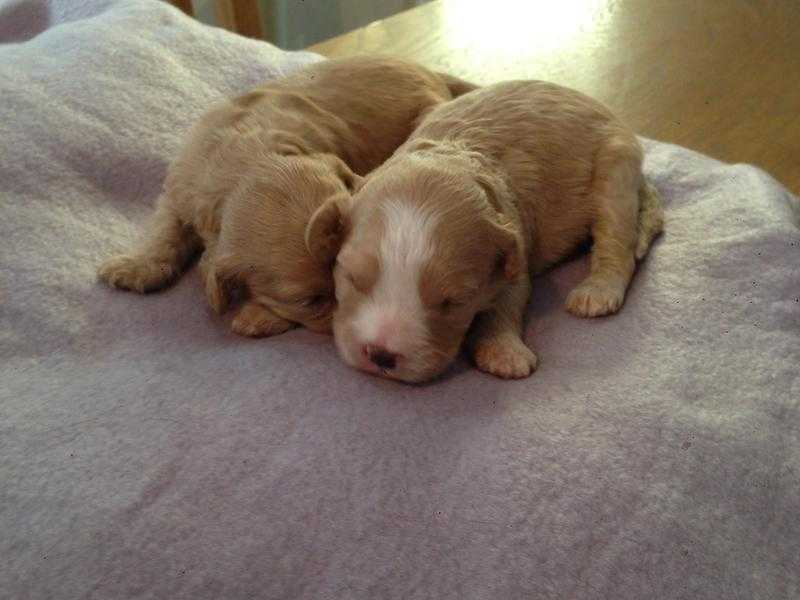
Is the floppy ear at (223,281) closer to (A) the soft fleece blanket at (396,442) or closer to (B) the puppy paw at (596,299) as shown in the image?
(A) the soft fleece blanket at (396,442)

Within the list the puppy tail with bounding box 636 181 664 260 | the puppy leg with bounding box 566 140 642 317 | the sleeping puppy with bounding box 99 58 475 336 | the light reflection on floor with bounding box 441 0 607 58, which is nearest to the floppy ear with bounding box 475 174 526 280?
the puppy leg with bounding box 566 140 642 317

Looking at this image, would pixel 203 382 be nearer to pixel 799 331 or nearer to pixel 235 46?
pixel 799 331

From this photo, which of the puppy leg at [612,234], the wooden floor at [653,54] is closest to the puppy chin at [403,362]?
the puppy leg at [612,234]

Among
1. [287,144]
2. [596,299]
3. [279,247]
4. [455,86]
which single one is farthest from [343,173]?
[455,86]

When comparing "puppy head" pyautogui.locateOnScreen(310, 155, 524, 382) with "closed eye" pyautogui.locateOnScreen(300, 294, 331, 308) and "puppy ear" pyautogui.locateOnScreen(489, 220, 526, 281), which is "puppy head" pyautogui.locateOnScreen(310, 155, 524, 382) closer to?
"puppy ear" pyautogui.locateOnScreen(489, 220, 526, 281)

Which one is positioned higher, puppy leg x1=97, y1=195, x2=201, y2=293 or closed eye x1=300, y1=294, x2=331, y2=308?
closed eye x1=300, y1=294, x2=331, y2=308

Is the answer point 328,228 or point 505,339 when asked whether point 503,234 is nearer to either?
point 505,339
